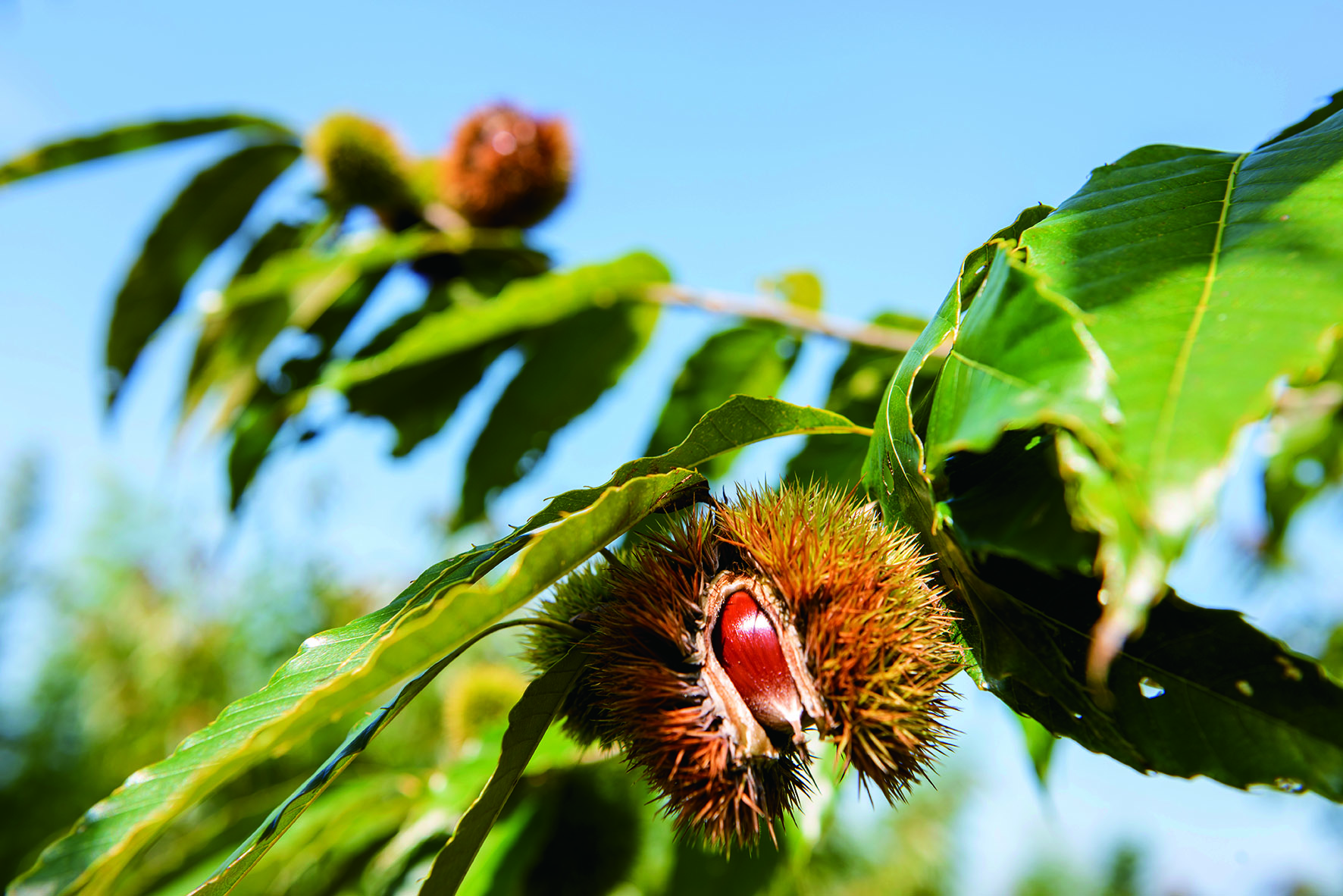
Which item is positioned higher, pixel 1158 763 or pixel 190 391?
pixel 1158 763

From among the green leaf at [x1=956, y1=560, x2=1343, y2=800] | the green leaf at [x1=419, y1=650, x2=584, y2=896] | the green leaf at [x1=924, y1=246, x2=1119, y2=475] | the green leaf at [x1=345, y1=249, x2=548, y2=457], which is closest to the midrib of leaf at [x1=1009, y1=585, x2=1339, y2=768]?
the green leaf at [x1=956, y1=560, x2=1343, y2=800]

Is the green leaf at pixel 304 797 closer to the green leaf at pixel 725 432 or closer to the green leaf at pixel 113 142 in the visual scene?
the green leaf at pixel 725 432

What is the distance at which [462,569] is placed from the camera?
2.06 feet

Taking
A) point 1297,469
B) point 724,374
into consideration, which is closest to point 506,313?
point 724,374

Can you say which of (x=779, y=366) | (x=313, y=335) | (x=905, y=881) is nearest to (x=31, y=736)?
(x=905, y=881)

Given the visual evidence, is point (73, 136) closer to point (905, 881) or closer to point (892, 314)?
point (892, 314)

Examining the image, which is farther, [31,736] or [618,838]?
[31,736]

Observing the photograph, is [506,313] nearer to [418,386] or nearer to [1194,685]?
[418,386]

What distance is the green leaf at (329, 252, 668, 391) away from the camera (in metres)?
1.49

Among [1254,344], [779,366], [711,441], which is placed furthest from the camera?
[779,366]

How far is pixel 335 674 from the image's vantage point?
56 centimetres

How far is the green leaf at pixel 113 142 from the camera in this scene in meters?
1.71

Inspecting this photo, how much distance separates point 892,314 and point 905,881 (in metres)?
9.23

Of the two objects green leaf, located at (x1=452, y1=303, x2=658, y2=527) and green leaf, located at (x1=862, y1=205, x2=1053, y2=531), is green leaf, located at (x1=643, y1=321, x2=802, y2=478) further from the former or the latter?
green leaf, located at (x1=862, y1=205, x2=1053, y2=531)
